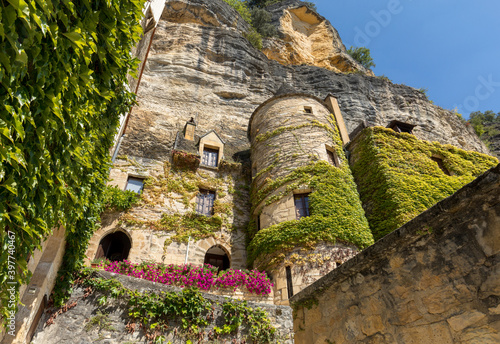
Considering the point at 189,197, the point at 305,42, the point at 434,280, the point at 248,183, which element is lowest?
the point at 434,280

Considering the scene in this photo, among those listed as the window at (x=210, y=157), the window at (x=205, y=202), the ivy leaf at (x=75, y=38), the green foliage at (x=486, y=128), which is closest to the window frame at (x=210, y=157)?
the window at (x=210, y=157)

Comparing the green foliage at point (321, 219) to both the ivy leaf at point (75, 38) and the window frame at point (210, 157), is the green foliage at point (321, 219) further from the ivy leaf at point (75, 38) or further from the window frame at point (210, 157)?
the ivy leaf at point (75, 38)

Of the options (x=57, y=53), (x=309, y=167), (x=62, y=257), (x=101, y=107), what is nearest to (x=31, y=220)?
(x=57, y=53)

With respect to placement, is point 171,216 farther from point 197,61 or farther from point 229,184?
point 197,61

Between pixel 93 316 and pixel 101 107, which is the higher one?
pixel 101 107

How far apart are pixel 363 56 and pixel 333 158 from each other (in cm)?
3059

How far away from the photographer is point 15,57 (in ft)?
7.17

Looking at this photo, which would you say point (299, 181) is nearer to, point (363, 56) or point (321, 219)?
point (321, 219)

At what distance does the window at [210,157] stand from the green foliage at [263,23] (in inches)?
833

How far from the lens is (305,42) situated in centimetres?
3506

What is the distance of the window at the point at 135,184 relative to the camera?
→ 13.5m

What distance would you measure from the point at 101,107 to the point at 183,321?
193 inches

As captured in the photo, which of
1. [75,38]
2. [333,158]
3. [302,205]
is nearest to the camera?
[75,38]

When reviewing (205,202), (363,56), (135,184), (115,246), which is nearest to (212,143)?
(205,202)
